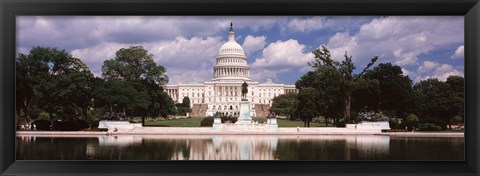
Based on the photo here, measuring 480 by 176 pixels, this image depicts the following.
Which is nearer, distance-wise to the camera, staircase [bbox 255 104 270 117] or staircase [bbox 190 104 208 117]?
staircase [bbox 255 104 270 117]

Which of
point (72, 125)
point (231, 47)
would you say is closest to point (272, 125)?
point (231, 47)

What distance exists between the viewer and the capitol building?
2959 centimetres

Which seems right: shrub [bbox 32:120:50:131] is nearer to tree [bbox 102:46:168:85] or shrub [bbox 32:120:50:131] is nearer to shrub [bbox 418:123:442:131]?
tree [bbox 102:46:168:85]

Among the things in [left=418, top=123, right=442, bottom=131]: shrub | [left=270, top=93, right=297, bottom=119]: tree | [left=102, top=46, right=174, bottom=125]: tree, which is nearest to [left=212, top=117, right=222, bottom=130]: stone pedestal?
[left=102, top=46, right=174, bottom=125]: tree

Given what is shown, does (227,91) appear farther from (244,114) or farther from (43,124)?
(43,124)

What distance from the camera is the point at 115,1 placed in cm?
520

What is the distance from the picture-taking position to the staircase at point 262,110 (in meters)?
30.6

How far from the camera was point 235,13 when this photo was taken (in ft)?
17.2

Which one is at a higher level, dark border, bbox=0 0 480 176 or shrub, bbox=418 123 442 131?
dark border, bbox=0 0 480 176

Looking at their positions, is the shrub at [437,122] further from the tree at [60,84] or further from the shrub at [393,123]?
the tree at [60,84]

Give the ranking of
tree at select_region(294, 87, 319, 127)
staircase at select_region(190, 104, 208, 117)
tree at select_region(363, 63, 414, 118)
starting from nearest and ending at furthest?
tree at select_region(363, 63, 414, 118) < tree at select_region(294, 87, 319, 127) < staircase at select_region(190, 104, 208, 117)

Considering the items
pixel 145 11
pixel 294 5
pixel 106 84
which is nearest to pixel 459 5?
pixel 294 5

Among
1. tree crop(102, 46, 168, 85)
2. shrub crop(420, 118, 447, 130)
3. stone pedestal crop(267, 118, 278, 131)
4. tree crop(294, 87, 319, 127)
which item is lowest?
stone pedestal crop(267, 118, 278, 131)

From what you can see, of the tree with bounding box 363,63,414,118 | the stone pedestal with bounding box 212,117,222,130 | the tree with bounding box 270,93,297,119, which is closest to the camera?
the tree with bounding box 363,63,414,118
